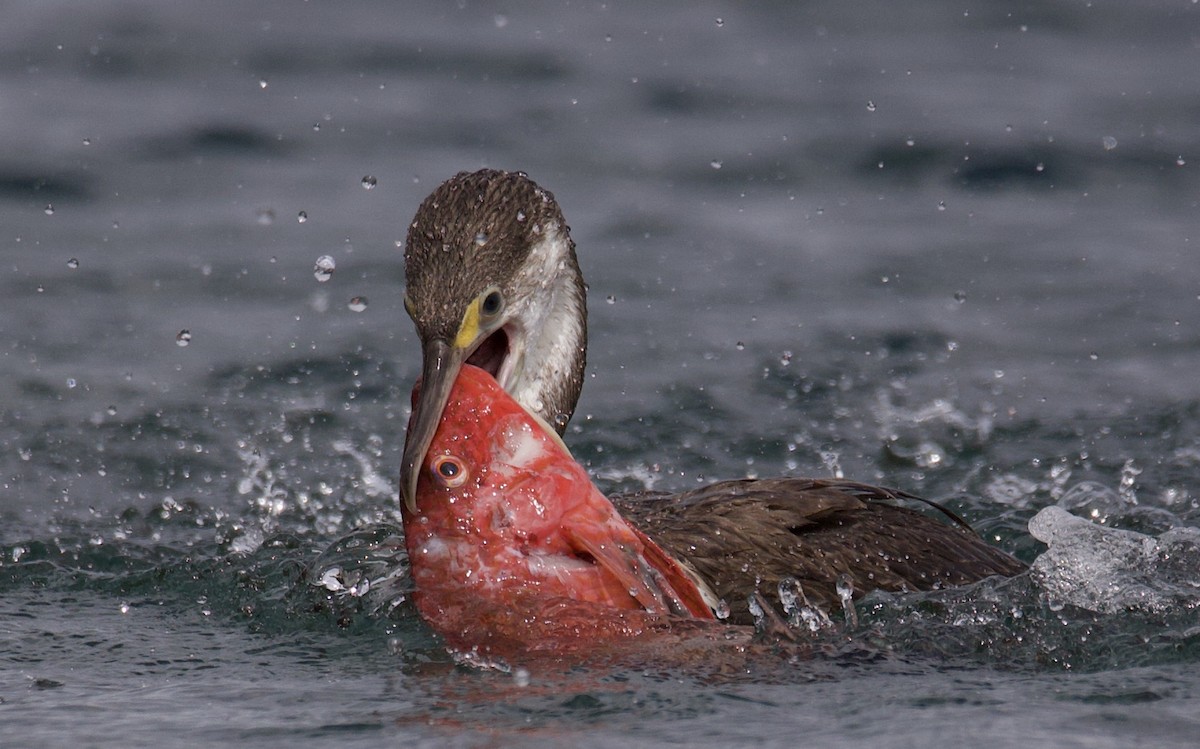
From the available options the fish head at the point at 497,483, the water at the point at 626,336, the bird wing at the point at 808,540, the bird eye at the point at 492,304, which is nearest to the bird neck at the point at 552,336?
the bird eye at the point at 492,304

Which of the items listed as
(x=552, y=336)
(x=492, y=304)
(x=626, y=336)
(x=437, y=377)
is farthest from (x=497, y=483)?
(x=626, y=336)

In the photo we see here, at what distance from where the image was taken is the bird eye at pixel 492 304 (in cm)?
577

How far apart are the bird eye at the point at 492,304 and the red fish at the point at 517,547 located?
966 mm

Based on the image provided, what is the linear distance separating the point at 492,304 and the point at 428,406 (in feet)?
2.57

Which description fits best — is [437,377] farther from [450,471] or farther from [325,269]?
[325,269]

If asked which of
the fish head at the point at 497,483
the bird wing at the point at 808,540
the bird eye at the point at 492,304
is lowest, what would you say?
the bird wing at the point at 808,540

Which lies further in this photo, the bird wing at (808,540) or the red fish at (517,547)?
the bird wing at (808,540)

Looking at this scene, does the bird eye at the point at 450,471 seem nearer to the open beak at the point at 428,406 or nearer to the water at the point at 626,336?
the open beak at the point at 428,406

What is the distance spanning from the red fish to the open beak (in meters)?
0.03

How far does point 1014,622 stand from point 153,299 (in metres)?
5.35

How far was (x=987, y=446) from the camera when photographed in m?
7.88

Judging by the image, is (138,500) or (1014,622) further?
(138,500)

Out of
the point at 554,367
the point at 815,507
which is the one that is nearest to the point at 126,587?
the point at 554,367

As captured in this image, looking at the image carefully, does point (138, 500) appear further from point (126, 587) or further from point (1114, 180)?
point (1114, 180)
